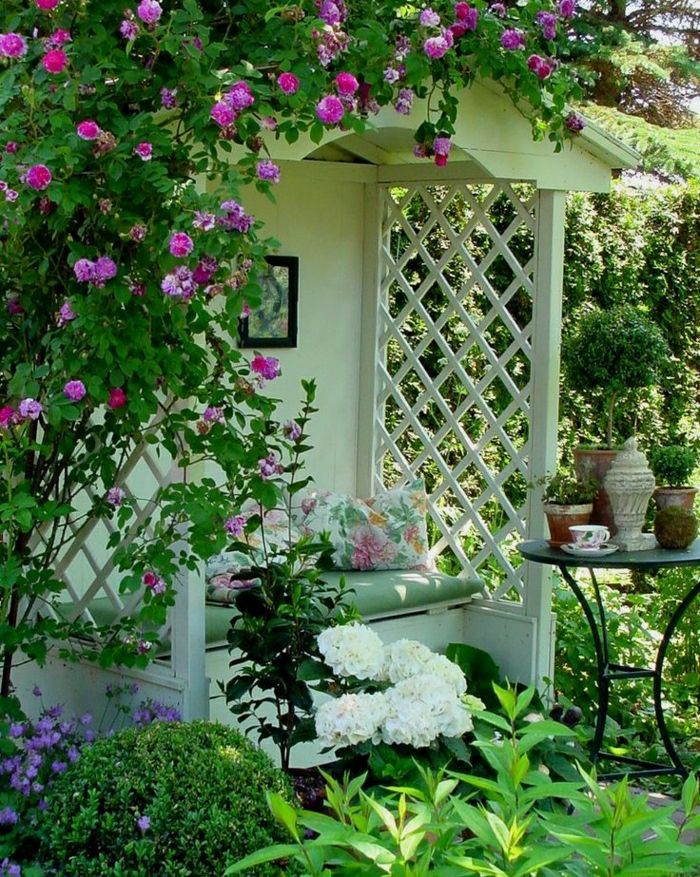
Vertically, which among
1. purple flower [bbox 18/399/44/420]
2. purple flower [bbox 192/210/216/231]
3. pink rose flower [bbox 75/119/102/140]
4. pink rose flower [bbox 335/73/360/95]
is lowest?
purple flower [bbox 18/399/44/420]

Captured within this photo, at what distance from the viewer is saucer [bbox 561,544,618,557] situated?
157 inches

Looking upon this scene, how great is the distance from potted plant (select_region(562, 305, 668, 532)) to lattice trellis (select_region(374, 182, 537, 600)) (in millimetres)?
412

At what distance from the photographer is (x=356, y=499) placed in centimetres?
499

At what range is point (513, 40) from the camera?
3693mm

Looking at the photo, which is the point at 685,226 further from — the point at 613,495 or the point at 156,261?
the point at 156,261

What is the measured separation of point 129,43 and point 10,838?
1.79 metres

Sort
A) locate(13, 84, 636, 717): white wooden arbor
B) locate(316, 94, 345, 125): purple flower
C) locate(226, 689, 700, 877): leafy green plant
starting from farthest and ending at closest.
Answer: locate(13, 84, 636, 717): white wooden arbor
locate(316, 94, 345, 125): purple flower
locate(226, 689, 700, 877): leafy green plant

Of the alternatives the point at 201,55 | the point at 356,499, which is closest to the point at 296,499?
the point at 356,499

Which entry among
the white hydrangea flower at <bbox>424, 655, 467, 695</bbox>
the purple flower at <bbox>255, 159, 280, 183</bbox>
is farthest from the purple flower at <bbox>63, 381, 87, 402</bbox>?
the white hydrangea flower at <bbox>424, 655, 467, 695</bbox>

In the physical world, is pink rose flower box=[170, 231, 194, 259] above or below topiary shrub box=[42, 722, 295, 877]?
above

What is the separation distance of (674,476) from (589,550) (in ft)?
1.55

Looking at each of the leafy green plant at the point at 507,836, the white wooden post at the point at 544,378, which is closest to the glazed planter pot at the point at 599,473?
the white wooden post at the point at 544,378

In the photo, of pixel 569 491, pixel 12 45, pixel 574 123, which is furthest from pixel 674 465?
pixel 12 45

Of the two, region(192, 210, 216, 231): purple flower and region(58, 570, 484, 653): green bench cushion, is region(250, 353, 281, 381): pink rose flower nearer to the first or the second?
region(192, 210, 216, 231): purple flower
